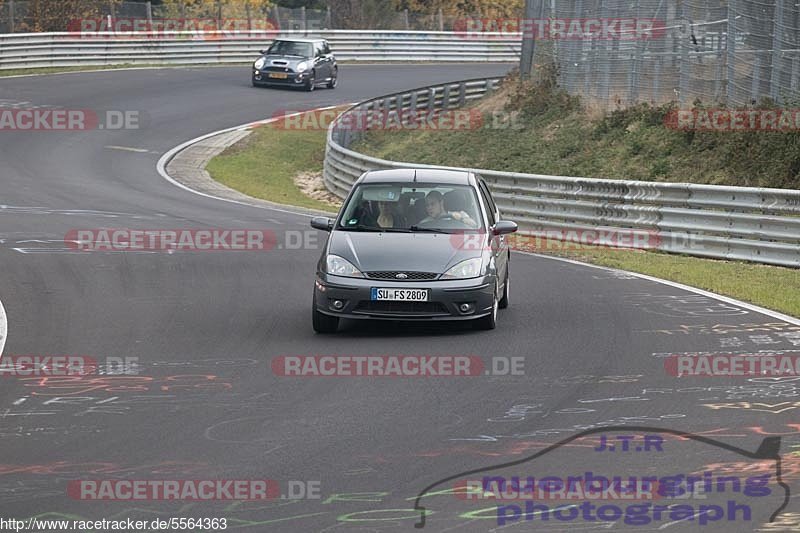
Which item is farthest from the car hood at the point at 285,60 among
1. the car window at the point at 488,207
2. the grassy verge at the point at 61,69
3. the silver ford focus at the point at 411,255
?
the silver ford focus at the point at 411,255

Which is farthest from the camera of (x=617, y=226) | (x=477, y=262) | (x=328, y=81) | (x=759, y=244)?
(x=328, y=81)

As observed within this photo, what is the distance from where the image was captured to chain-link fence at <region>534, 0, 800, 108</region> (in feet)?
83.1

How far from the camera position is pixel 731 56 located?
2719 centimetres

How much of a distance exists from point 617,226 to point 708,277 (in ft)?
14.5

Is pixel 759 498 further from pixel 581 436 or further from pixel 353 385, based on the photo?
pixel 353 385

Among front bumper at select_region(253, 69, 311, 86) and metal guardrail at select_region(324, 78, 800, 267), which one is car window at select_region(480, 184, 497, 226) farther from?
front bumper at select_region(253, 69, 311, 86)

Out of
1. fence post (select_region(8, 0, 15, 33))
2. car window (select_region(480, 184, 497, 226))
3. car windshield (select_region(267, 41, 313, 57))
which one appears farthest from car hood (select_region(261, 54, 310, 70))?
car window (select_region(480, 184, 497, 226))

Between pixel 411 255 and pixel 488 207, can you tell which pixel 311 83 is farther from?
pixel 411 255

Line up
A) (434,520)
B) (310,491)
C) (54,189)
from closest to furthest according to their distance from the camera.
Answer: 1. (434,520)
2. (310,491)
3. (54,189)

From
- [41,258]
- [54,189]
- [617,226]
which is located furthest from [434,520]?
[54,189]

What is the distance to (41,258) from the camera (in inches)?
703

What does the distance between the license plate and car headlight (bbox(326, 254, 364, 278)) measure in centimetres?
24

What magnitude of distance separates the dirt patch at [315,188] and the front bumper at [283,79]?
12.2 metres

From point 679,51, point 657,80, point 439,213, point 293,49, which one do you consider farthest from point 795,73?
point 293,49
